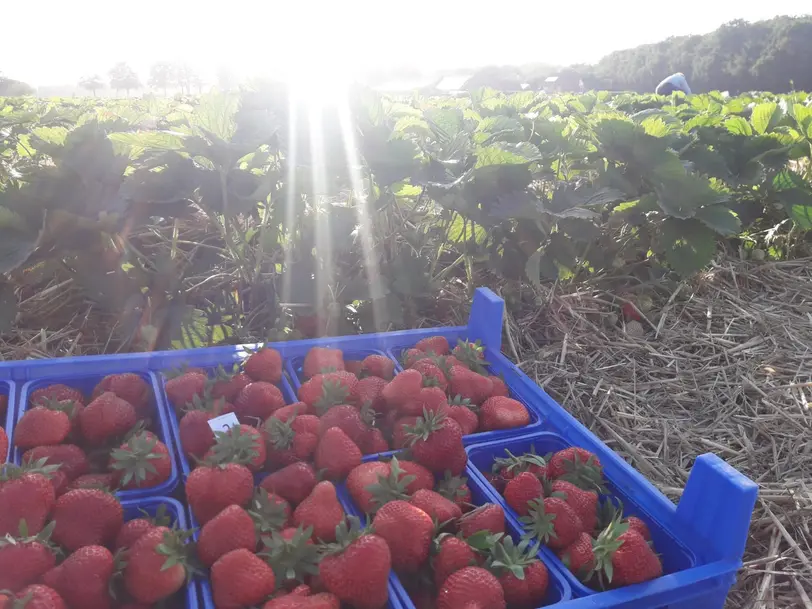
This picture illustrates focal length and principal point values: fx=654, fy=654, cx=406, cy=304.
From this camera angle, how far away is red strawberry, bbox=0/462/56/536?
1060 millimetres

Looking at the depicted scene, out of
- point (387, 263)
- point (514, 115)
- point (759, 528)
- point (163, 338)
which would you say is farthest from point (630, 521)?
point (514, 115)

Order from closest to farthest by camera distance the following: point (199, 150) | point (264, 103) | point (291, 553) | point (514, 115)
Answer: point (291, 553)
point (199, 150)
point (264, 103)
point (514, 115)

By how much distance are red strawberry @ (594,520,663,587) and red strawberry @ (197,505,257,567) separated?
61 cm

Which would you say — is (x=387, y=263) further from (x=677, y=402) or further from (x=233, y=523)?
(x=233, y=523)

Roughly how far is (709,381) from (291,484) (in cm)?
160

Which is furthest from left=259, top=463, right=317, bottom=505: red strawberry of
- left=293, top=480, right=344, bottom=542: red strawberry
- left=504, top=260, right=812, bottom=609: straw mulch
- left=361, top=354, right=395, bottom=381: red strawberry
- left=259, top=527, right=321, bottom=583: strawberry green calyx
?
left=504, top=260, right=812, bottom=609: straw mulch

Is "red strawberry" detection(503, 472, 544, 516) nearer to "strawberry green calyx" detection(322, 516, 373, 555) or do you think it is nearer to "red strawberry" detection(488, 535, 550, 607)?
"red strawberry" detection(488, 535, 550, 607)

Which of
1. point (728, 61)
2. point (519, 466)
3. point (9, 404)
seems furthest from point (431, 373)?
point (728, 61)

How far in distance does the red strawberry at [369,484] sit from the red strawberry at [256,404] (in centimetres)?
29

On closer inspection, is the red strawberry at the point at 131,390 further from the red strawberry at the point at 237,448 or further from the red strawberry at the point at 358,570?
the red strawberry at the point at 358,570

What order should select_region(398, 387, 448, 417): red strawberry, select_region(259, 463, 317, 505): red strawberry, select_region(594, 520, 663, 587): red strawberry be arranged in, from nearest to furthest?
1. select_region(594, 520, 663, 587): red strawberry
2. select_region(259, 463, 317, 505): red strawberry
3. select_region(398, 387, 448, 417): red strawberry

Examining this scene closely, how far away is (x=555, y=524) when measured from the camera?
122 centimetres

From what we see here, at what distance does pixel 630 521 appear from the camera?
4.22 ft

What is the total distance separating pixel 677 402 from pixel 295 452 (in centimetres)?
135
